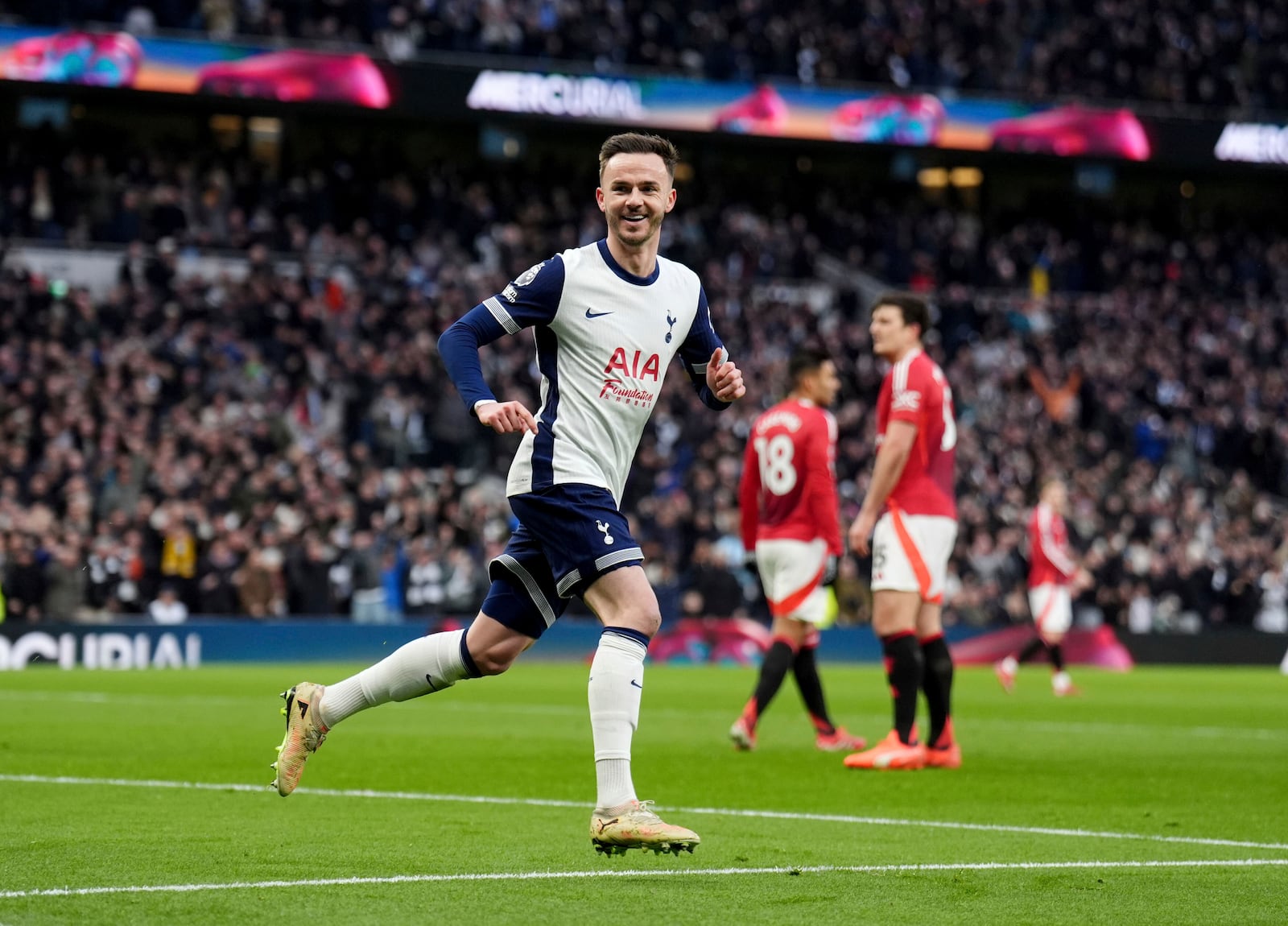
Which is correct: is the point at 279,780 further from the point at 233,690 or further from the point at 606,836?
the point at 233,690

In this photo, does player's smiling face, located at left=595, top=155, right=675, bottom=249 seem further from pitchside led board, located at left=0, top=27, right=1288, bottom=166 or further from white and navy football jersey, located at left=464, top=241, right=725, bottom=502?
pitchside led board, located at left=0, top=27, right=1288, bottom=166

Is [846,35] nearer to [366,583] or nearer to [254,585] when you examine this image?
[366,583]

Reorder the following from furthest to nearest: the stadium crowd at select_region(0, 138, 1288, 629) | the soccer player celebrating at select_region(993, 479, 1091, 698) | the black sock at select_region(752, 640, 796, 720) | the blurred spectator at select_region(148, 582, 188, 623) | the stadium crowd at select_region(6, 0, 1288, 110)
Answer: the stadium crowd at select_region(6, 0, 1288, 110) → the stadium crowd at select_region(0, 138, 1288, 629) → the blurred spectator at select_region(148, 582, 188, 623) → the soccer player celebrating at select_region(993, 479, 1091, 698) → the black sock at select_region(752, 640, 796, 720)

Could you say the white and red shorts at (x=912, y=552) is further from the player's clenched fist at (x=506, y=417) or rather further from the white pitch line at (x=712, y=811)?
the player's clenched fist at (x=506, y=417)

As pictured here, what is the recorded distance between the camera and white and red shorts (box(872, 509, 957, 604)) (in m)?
10.6

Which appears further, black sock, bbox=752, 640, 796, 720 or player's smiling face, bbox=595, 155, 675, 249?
black sock, bbox=752, 640, 796, 720

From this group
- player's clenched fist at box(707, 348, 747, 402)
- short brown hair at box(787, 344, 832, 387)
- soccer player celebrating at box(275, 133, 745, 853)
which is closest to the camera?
soccer player celebrating at box(275, 133, 745, 853)

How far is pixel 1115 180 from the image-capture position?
137ft

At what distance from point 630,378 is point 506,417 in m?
0.77

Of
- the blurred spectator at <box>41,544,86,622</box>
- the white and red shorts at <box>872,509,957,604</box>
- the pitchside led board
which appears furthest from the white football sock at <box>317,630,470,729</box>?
the pitchside led board

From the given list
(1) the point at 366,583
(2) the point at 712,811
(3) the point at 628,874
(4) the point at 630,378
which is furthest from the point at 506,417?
(1) the point at 366,583

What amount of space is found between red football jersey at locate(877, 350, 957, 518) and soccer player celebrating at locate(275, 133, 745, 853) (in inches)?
159

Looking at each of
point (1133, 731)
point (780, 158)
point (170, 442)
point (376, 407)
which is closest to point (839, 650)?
point (376, 407)

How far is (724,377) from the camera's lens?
670cm
